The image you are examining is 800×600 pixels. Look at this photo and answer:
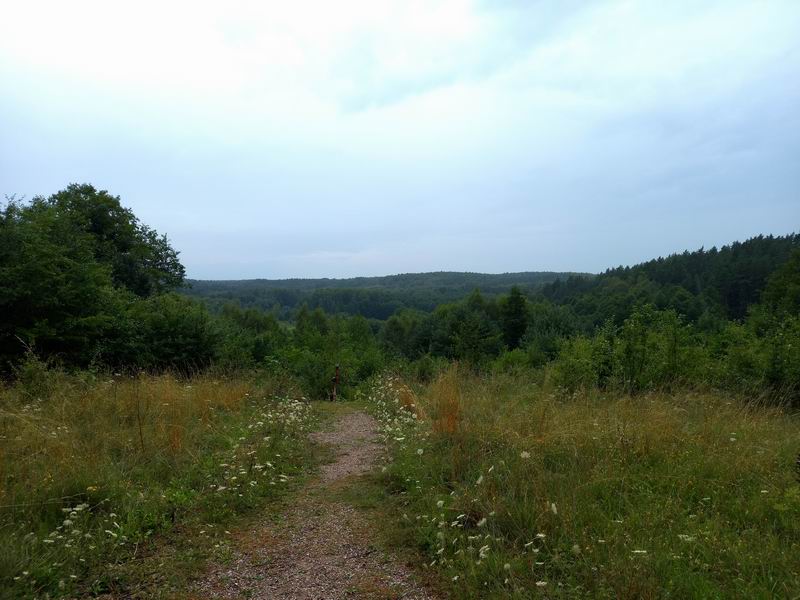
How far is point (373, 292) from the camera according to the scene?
135 meters

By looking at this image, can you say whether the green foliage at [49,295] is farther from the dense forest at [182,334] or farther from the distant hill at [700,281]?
the distant hill at [700,281]

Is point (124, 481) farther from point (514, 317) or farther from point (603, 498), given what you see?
point (514, 317)

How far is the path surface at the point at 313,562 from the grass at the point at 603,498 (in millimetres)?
333

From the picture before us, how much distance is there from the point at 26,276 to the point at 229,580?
10499mm

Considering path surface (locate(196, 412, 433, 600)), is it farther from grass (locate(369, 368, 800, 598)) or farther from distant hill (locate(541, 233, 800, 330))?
distant hill (locate(541, 233, 800, 330))

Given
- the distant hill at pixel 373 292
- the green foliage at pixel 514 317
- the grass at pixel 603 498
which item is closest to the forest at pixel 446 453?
the grass at pixel 603 498

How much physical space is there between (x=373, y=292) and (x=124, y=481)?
427 feet


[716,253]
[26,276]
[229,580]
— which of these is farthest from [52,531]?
[716,253]

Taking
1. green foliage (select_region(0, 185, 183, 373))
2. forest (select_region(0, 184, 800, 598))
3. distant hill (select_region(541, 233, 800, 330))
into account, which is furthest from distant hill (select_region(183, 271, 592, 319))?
forest (select_region(0, 184, 800, 598))

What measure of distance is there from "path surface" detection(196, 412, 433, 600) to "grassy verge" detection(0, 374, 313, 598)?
29 cm

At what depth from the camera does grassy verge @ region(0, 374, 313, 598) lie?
346cm

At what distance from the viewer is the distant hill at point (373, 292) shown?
124 meters

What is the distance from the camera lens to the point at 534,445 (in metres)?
4.96

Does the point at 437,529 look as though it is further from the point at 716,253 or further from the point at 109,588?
the point at 716,253
